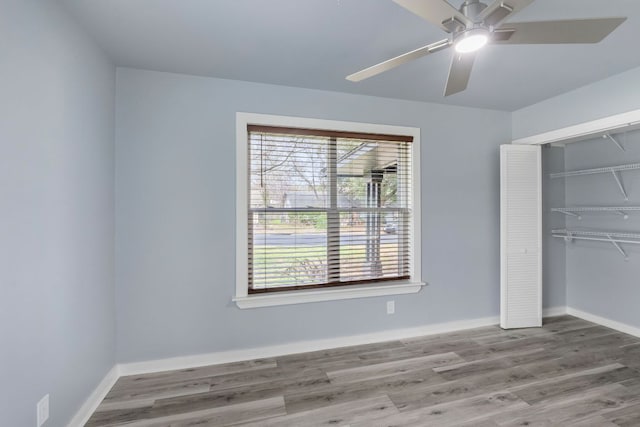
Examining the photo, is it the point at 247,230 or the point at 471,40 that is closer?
the point at 471,40

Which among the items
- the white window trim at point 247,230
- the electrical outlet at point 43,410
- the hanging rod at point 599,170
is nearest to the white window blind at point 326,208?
the white window trim at point 247,230

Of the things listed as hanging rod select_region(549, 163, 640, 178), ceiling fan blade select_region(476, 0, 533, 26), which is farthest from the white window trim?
hanging rod select_region(549, 163, 640, 178)

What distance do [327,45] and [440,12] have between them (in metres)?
1.00

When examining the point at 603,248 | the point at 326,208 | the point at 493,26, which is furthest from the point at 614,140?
the point at 326,208

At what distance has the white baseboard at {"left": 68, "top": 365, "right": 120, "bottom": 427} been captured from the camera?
1.82 meters

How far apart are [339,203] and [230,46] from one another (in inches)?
63.5

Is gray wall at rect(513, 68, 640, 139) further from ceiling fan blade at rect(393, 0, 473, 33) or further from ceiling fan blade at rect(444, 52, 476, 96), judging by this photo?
ceiling fan blade at rect(393, 0, 473, 33)

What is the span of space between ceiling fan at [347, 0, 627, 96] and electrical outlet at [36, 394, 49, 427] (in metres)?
2.50

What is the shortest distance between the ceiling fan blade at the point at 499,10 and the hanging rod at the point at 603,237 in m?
3.09

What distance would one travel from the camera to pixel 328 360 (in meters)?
2.63

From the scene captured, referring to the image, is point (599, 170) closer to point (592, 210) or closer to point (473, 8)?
point (592, 210)

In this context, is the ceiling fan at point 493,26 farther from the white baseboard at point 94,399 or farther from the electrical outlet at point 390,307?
the white baseboard at point 94,399

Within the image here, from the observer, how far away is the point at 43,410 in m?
1.50

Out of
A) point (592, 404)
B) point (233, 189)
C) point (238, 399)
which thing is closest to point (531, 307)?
point (592, 404)
